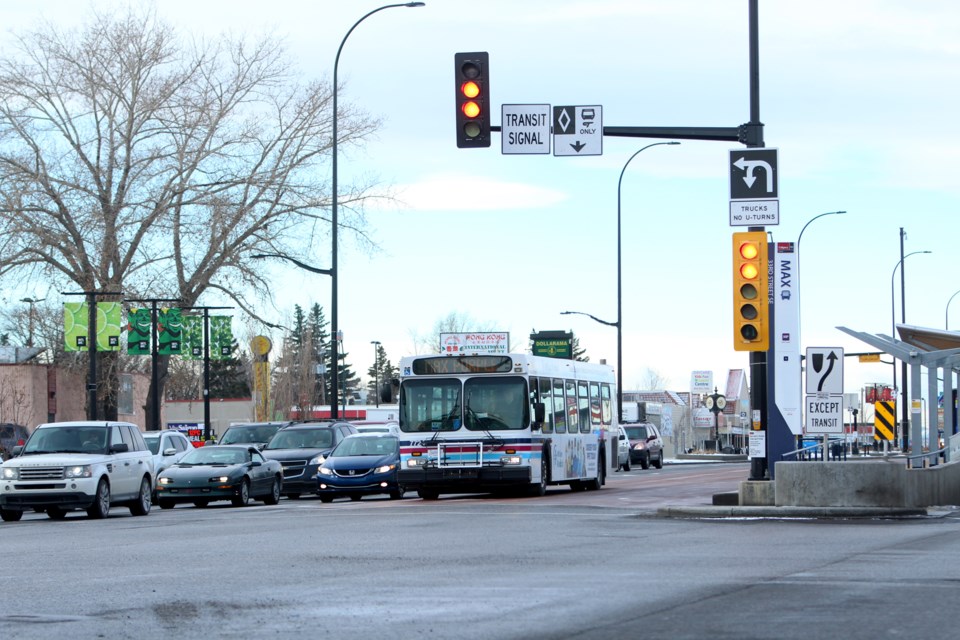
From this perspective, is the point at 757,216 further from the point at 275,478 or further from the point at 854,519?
the point at 275,478

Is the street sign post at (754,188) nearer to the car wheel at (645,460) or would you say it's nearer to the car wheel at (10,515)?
the car wheel at (10,515)

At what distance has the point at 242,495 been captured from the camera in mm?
31078

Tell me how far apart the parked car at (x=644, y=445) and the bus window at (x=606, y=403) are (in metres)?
21.5

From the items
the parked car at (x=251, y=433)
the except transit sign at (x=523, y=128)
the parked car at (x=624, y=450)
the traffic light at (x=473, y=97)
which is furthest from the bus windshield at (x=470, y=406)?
the parked car at (x=624, y=450)

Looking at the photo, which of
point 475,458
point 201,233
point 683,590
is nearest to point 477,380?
point 475,458

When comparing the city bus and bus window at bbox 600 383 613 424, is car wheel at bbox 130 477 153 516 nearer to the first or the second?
the city bus

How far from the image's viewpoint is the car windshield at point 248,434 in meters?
37.5

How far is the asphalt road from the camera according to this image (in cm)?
959

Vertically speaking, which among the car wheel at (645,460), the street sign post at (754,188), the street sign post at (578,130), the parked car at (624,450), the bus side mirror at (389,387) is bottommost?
the car wheel at (645,460)

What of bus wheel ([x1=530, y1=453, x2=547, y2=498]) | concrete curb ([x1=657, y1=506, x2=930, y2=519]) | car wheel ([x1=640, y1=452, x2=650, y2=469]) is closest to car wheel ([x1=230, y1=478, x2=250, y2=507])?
bus wheel ([x1=530, y1=453, x2=547, y2=498])

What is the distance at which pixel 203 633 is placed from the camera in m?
9.41

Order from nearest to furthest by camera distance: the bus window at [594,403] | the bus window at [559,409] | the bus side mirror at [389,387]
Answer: the bus side mirror at [389,387], the bus window at [559,409], the bus window at [594,403]

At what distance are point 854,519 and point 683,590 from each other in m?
9.85

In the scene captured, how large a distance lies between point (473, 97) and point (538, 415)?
9243mm
